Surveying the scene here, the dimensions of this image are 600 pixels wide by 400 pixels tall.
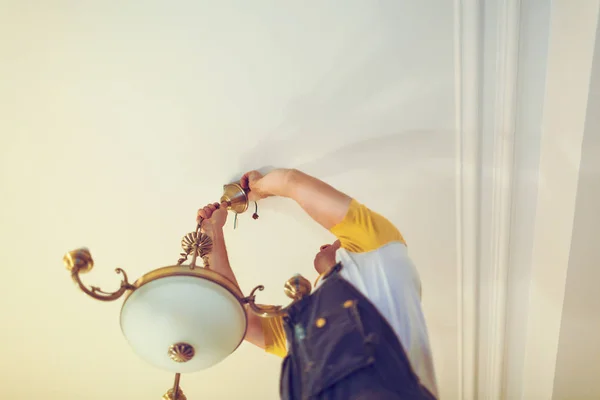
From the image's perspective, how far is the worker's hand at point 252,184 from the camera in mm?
1395

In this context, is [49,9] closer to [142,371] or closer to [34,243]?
[34,243]

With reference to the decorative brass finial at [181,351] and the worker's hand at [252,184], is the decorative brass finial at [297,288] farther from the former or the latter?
the worker's hand at [252,184]

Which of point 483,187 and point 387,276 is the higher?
point 483,187

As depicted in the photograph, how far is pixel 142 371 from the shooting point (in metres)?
1.84

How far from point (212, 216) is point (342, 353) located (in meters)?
0.59

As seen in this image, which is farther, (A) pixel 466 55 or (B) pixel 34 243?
(B) pixel 34 243

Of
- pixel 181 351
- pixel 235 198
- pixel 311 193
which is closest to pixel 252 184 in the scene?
pixel 235 198

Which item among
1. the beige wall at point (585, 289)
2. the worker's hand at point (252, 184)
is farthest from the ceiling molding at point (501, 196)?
the worker's hand at point (252, 184)

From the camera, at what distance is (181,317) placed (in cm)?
88

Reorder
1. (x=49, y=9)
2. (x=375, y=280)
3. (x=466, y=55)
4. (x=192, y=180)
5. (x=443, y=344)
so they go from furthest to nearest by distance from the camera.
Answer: (x=443, y=344) < (x=192, y=180) < (x=466, y=55) < (x=49, y=9) < (x=375, y=280)

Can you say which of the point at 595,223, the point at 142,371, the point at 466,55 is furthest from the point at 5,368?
the point at 595,223

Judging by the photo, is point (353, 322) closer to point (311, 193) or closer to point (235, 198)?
point (311, 193)

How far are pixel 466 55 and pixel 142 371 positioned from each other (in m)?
1.49

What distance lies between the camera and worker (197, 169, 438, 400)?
90cm
